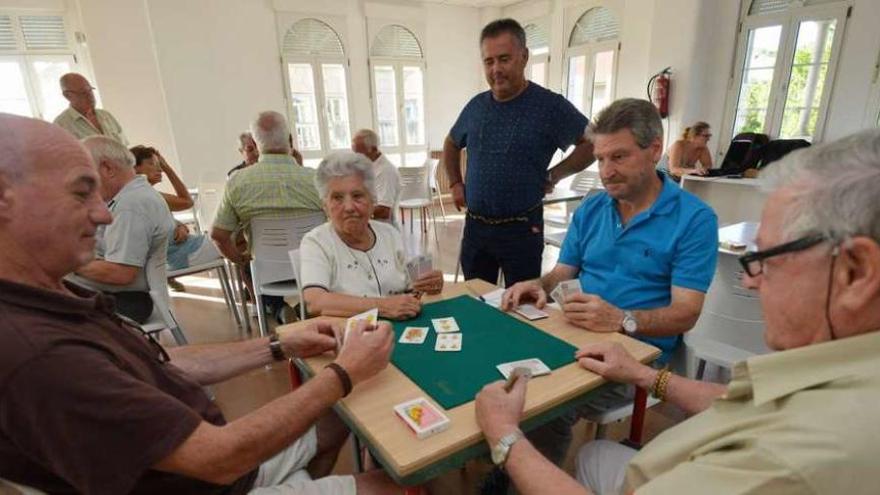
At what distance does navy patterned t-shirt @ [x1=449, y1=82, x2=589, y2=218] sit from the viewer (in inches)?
91.4

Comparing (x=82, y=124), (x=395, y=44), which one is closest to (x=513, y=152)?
(x=82, y=124)

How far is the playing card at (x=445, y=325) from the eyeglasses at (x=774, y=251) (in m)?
0.86

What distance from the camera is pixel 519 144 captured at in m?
2.32

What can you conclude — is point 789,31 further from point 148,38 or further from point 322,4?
point 148,38

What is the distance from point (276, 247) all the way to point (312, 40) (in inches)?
204

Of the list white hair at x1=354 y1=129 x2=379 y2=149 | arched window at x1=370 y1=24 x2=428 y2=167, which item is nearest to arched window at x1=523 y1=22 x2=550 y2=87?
arched window at x1=370 y1=24 x2=428 y2=167

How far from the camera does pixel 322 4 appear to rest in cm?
661

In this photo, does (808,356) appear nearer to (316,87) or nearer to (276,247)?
(276,247)

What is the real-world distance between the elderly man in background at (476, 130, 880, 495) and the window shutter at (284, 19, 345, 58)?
280 inches

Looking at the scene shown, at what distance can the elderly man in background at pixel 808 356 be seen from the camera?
57cm

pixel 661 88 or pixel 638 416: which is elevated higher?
pixel 661 88

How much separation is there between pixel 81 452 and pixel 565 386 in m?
1.01

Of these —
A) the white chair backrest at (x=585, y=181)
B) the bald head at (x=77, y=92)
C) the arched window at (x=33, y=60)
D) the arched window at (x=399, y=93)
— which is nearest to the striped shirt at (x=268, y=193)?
the bald head at (x=77, y=92)

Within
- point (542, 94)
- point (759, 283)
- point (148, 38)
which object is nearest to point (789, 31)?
point (542, 94)
